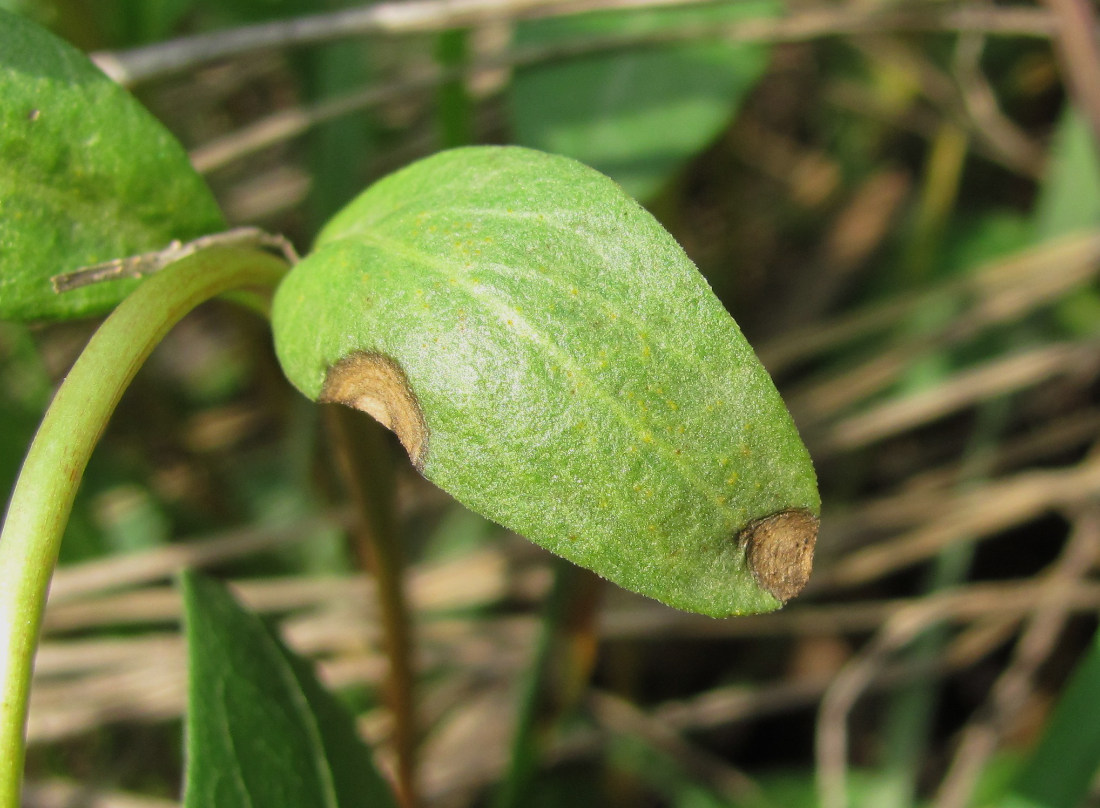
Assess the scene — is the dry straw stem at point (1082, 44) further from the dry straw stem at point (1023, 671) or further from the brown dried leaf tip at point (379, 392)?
the brown dried leaf tip at point (379, 392)

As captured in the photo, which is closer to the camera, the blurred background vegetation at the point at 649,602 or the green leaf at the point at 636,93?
the green leaf at the point at 636,93

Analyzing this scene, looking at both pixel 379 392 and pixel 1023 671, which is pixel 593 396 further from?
pixel 1023 671

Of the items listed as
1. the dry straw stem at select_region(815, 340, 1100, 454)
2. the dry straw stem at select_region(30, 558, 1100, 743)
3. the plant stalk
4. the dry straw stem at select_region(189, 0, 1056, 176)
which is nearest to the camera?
the plant stalk

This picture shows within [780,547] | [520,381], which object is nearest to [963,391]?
[780,547]

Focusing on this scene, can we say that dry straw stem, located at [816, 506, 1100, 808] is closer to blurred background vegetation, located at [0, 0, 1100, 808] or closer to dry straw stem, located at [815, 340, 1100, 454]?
blurred background vegetation, located at [0, 0, 1100, 808]

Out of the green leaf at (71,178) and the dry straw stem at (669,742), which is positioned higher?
the green leaf at (71,178)

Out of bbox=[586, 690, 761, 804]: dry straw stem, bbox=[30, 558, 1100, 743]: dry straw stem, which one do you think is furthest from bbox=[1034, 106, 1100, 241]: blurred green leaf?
bbox=[586, 690, 761, 804]: dry straw stem

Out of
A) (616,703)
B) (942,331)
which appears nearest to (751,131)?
(942,331)

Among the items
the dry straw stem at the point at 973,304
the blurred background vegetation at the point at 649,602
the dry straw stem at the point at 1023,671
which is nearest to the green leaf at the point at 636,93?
the blurred background vegetation at the point at 649,602
